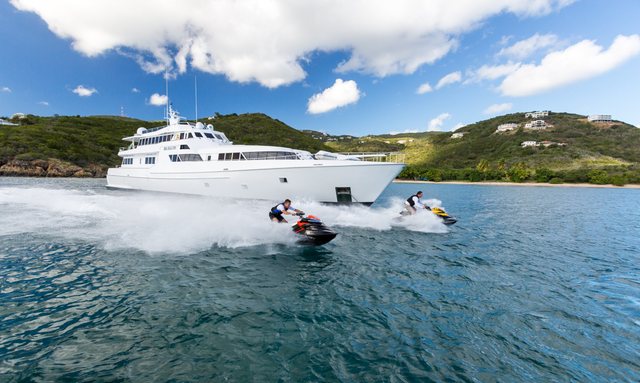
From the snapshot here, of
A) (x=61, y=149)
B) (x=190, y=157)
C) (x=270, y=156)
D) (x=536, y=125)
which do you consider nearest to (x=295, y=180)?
(x=270, y=156)

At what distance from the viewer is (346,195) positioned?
18938 millimetres

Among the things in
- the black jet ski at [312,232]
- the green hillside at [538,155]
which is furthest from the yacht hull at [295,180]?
the green hillside at [538,155]

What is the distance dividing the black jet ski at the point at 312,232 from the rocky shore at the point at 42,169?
7413 cm

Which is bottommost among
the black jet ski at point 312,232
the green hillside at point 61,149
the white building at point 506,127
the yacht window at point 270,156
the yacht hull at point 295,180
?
the black jet ski at point 312,232

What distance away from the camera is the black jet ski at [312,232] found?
11109 millimetres

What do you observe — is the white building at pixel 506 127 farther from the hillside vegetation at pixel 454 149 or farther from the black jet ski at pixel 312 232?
the black jet ski at pixel 312 232

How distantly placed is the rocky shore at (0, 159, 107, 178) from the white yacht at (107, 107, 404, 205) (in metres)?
49.8

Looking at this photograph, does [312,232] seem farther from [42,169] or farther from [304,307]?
[42,169]

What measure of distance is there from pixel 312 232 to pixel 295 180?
8.00 m

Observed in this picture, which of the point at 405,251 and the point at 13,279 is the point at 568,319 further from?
the point at 13,279

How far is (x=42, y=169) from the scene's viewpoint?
5941 cm

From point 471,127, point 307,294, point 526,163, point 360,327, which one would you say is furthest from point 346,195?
point 471,127

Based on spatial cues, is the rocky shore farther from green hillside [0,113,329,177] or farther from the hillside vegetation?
the hillside vegetation

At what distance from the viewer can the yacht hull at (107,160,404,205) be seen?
1795cm
